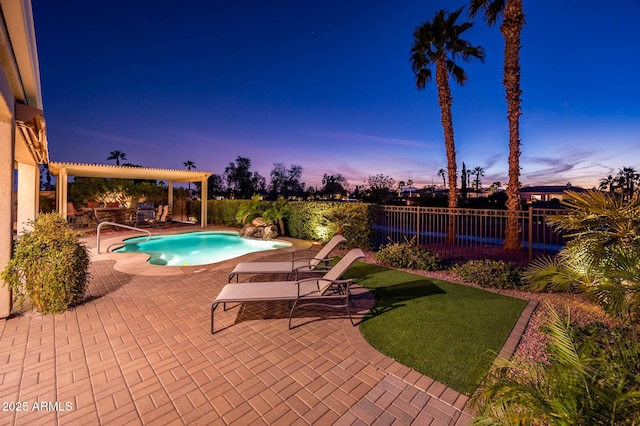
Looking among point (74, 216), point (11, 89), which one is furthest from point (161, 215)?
point (11, 89)

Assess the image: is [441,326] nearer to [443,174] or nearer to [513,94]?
[513,94]

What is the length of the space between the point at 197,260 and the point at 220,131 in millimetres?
20114

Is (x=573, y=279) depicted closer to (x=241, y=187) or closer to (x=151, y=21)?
(x=151, y=21)

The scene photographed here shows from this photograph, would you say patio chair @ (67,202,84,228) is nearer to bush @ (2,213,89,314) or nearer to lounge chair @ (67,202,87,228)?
lounge chair @ (67,202,87,228)

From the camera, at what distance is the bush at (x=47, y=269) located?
14.1 ft

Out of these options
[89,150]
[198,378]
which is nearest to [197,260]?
[198,378]

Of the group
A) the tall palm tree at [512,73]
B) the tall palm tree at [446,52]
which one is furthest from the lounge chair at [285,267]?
A: the tall palm tree at [446,52]

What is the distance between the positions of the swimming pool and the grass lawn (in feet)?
22.9

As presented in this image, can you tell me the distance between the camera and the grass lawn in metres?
3.25

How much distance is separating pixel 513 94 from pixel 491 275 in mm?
7433

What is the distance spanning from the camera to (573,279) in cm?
416

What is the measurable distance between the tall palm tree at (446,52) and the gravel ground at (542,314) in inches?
267

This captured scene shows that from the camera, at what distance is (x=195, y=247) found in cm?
1327

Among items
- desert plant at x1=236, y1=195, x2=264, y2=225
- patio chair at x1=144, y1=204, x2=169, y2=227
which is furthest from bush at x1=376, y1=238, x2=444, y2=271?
patio chair at x1=144, y1=204, x2=169, y2=227
